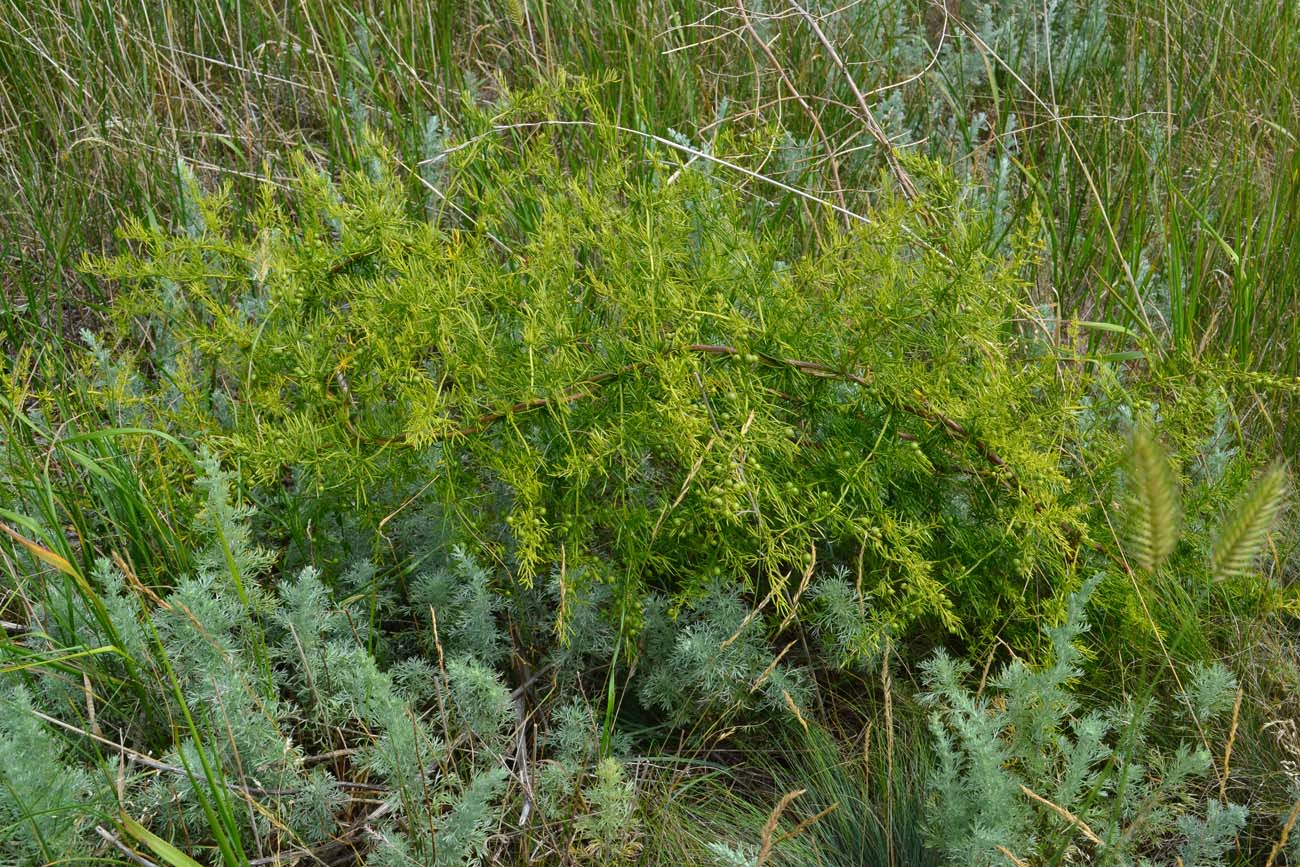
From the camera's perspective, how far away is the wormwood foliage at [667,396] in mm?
1673

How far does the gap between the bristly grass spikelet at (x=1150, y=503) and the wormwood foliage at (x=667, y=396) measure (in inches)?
22.5

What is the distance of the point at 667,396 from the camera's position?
1646 millimetres

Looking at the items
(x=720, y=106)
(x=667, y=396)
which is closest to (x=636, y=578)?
(x=667, y=396)

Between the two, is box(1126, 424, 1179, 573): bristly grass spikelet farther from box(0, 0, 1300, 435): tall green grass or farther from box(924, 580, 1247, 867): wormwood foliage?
box(0, 0, 1300, 435): tall green grass

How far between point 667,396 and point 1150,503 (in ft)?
2.42

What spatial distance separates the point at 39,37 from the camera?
3.11m

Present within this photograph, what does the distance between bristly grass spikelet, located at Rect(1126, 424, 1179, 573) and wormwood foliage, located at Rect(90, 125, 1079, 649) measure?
0.57 m

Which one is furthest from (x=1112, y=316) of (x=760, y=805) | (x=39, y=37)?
(x=39, y=37)

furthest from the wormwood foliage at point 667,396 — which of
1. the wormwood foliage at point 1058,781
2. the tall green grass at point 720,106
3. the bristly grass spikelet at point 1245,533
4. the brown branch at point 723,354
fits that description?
the tall green grass at point 720,106

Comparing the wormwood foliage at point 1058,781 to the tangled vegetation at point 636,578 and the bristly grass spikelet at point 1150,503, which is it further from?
the bristly grass spikelet at point 1150,503

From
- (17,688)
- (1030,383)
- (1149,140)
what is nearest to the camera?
(17,688)

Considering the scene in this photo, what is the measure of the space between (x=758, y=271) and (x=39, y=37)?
236 centimetres

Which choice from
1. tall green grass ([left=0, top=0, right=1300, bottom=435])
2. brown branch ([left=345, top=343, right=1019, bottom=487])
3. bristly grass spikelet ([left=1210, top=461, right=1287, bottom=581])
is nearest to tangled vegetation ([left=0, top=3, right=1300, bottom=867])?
brown branch ([left=345, top=343, right=1019, bottom=487])

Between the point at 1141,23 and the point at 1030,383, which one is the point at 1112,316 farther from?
the point at 1141,23
